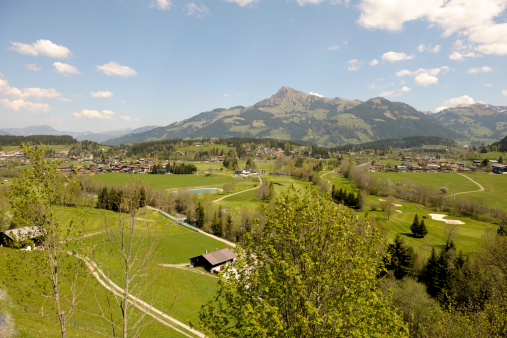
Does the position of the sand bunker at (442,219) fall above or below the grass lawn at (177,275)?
below

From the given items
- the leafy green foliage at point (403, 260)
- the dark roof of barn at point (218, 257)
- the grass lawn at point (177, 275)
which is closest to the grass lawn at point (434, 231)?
the leafy green foliage at point (403, 260)

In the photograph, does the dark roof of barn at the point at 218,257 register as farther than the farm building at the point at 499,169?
No

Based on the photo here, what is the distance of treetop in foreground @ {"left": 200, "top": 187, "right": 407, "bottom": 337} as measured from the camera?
11391 mm

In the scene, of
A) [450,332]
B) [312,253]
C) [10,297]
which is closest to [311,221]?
[312,253]

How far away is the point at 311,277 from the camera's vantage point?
11062 mm

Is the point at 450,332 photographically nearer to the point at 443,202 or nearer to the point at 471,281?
the point at 471,281

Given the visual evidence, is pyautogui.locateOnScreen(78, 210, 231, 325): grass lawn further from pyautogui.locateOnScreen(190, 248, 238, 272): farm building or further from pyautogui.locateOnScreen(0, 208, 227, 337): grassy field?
pyautogui.locateOnScreen(190, 248, 238, 272): farm building

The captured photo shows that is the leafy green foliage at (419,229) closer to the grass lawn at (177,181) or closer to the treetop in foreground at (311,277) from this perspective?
the treetop in foreground at (311,277)

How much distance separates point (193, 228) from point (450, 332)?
68.9 metres

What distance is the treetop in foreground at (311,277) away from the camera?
37.4ft

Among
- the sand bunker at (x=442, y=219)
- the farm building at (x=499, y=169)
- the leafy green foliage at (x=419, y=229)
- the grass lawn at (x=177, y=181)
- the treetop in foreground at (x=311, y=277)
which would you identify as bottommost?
the sand bunker at (x=442, y=219)

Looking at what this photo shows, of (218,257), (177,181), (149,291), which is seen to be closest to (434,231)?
(218,257)

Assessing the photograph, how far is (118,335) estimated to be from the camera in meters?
24.2

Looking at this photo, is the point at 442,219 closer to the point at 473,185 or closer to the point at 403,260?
the point at 403,260
